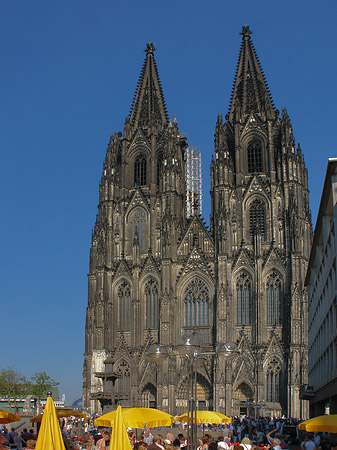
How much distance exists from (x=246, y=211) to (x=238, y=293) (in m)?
8.13

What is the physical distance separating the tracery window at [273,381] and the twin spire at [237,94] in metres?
25.0

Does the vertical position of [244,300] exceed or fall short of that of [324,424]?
it exceeds it

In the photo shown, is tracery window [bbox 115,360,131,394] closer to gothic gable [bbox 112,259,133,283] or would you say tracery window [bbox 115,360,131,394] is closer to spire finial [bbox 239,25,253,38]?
gothic gable [bbox 112,259,133,283]

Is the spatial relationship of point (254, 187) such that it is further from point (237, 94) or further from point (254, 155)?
point (237, 94)

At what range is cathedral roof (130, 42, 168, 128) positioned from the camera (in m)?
68.5

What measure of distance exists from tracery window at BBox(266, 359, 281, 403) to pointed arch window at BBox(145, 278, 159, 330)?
1158cm

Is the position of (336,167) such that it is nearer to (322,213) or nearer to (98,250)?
(322,213)

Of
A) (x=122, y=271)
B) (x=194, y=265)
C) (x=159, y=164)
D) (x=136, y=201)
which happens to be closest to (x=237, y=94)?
(x=159, y=164)

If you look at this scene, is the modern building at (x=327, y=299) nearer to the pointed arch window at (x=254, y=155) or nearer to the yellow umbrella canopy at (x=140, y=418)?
the yellow umbrella canopy at (x=140, y=418)

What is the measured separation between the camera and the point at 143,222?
6353 centimetres

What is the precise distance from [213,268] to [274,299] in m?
6.53

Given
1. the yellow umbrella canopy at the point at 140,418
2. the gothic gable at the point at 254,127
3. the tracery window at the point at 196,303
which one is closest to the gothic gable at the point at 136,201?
the tracery window at the point at 196,303

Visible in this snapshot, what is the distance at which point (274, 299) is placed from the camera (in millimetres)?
56562

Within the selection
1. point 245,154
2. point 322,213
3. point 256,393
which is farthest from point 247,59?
point 322,213
